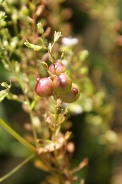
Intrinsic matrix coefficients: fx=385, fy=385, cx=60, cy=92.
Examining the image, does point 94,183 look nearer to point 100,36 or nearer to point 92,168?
point 92,168

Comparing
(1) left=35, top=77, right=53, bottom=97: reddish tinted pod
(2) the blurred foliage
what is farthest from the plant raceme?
(2) the blurred foliage

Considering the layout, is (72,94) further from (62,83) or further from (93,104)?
(93,104)

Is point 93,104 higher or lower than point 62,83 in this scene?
higher

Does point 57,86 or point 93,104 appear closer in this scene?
point 57,86

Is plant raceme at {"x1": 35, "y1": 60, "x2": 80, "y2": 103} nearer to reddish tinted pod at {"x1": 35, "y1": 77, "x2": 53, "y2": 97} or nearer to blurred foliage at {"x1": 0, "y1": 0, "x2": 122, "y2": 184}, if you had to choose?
reddish tinted pod at {"x1": 35, "y1": 77, "x2": 53, "y2": 97}

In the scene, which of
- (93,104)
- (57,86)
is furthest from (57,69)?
(93,104)

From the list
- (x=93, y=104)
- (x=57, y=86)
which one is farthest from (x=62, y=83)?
(x=93, y=104)

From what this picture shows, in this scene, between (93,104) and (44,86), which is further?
(93,104)

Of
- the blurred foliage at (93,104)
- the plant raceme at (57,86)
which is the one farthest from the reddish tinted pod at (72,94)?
the blurred foliage at (93,104)
